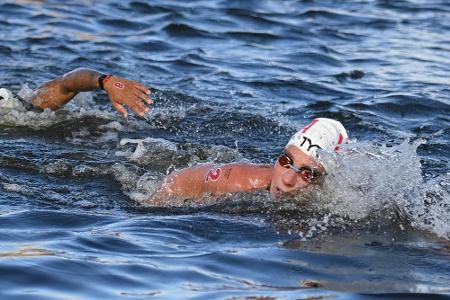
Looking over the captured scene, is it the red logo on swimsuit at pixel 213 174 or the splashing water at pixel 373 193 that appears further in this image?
the red logo on swimsuit at pixel 213 174

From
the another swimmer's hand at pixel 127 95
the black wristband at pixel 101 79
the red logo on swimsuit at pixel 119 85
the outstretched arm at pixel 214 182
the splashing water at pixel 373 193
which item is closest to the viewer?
the splashing water at pixel 373 193

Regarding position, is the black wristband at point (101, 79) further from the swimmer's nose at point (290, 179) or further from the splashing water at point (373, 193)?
the splashing water at point (373, 193)

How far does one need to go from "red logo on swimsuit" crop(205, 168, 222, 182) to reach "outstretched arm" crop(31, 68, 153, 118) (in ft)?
2.21

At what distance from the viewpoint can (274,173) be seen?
7.58 meters

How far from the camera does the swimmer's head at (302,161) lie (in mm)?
7461

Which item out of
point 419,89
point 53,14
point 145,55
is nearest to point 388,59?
point 419,89

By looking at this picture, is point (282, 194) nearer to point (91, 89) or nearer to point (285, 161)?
point (285, 161)

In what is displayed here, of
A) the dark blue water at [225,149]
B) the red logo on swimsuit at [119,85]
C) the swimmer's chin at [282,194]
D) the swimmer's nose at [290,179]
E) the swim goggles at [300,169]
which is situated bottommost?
the dark blue water at [225,149]

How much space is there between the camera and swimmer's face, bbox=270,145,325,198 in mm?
7453

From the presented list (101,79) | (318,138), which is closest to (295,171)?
(318,138)

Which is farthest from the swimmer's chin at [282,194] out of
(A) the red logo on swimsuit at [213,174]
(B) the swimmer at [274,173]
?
(A) the red logo on swimsuit at [213,174]

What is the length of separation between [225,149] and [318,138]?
2310 mm

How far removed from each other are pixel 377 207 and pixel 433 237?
668 millimetres

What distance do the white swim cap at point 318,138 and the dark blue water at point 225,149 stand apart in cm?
14
